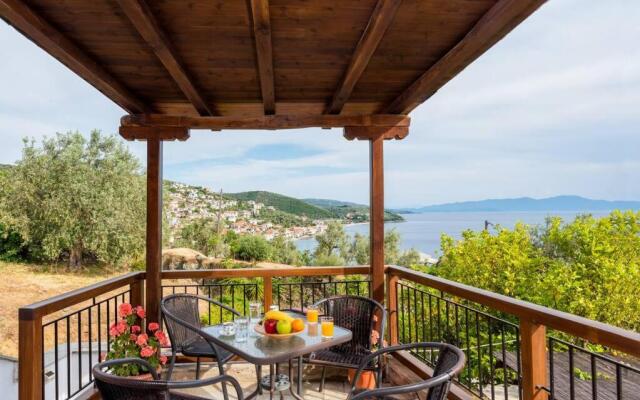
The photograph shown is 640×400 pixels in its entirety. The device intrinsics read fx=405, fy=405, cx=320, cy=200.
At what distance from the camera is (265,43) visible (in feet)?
7.82

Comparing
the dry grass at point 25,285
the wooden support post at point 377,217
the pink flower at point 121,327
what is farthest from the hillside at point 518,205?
the pink flower at point 121,327

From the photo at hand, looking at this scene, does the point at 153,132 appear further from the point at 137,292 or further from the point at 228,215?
the point at 228,215

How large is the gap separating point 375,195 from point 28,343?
2925 mm

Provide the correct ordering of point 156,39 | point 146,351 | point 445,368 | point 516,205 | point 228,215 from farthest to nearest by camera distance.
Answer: point 516,205 → point 228,215 → point 146,351 → point 156,39 → point 445,368

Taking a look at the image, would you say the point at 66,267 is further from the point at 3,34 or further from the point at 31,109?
the point at 3,34

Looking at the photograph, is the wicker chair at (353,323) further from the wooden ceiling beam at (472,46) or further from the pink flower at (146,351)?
the wooden ceiling beam at (472,46)

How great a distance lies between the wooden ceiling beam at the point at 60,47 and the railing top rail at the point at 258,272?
1.72 metres

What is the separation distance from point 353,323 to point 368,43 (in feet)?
7.00

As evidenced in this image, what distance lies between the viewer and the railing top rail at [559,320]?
153 centimetres

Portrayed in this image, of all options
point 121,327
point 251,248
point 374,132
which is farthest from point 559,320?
point 251,248

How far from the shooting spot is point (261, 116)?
387 centimetres

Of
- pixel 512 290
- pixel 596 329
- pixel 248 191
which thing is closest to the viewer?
pixel 596 329

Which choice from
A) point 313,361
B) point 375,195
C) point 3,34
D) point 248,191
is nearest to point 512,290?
point 375,195

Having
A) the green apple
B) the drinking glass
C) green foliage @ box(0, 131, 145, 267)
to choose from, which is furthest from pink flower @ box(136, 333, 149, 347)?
green foliage @ box(0, 131, 145, 267)
